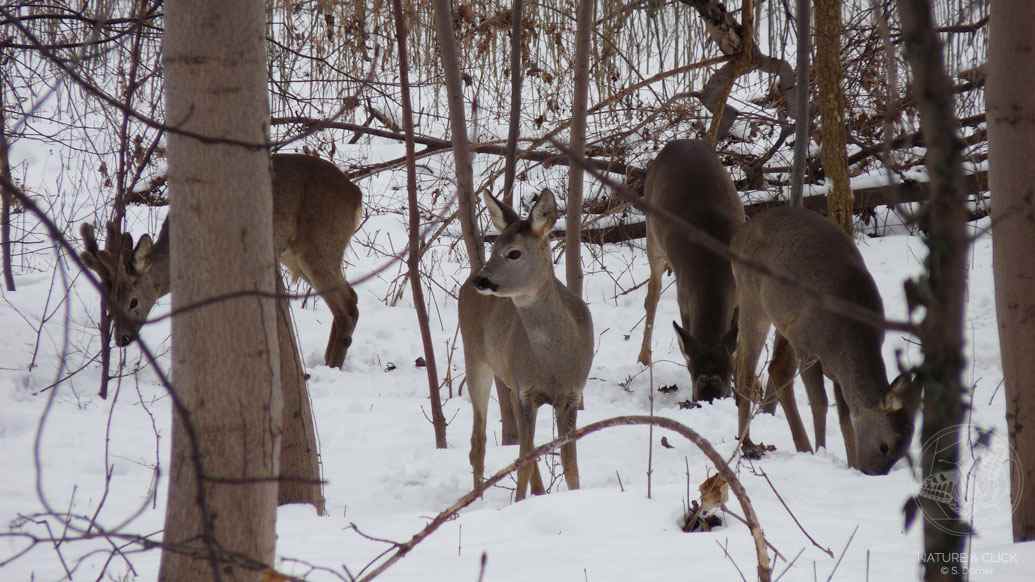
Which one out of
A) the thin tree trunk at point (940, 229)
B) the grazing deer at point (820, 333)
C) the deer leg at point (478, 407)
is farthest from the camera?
the deer leg at point (478, 407)

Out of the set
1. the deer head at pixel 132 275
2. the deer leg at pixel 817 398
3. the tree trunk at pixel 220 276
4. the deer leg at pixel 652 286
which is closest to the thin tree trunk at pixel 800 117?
the deer leg at pixel 817 398

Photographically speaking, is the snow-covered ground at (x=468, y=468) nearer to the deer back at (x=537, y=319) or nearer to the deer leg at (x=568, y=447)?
the deer leg at (x=568, y=447)

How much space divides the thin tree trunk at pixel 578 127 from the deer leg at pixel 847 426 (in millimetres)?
1915

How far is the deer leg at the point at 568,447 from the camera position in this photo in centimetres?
539

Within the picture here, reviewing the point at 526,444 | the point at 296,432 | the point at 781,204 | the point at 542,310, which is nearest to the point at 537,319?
the point at 542,310

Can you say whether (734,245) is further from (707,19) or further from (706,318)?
(707,19)

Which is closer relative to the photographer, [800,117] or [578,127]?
[578,127]

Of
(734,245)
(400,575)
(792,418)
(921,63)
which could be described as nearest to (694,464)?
(792,418)

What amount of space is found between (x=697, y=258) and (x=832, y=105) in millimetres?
1451

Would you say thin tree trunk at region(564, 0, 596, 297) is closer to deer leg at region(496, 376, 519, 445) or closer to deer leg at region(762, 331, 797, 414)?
deer leg at region(496, 376, 519, 445)

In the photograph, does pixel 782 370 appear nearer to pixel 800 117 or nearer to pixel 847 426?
pixel 847 426

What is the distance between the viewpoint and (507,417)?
22.2ft

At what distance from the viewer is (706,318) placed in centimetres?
755

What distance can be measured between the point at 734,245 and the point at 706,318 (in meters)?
0.77
